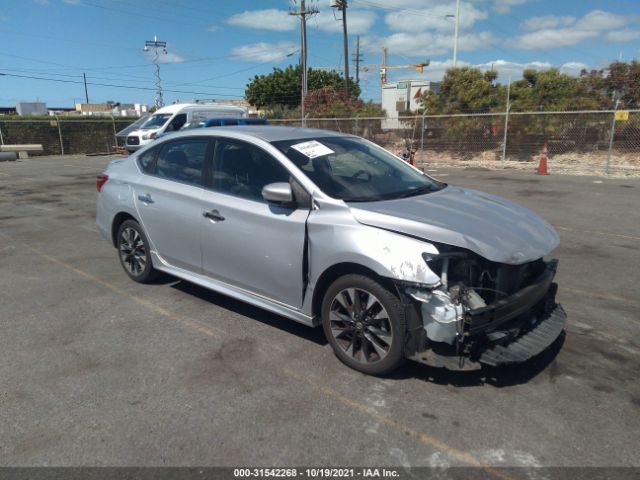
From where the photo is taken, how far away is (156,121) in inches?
795

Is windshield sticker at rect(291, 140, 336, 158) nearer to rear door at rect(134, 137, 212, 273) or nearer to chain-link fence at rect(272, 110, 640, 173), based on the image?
rear door at rect(134, 137, 212, 273)

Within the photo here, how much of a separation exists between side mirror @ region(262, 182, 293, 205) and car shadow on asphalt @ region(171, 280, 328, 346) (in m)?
1.16

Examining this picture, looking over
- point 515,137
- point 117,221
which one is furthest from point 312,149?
point 515,137

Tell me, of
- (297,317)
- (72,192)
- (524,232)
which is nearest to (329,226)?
(297,317)

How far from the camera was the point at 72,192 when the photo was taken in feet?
40.9

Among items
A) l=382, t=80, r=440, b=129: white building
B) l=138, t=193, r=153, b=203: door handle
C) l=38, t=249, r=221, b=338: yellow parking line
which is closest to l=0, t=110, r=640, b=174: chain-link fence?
l=382, t=80, r=440, b=129: white building

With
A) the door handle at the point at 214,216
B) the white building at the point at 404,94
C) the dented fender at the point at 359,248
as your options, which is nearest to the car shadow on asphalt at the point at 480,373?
the dented fender at the point at 359,248

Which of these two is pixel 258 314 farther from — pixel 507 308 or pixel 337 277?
pixel 507 308

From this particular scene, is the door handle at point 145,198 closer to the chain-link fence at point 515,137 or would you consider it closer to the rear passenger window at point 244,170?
the rear passenger window at point 244,170

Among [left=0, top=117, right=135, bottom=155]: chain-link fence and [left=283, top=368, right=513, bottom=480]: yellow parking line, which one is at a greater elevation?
[left=0, top=117, right=135, bottom=155]: chain-link fence

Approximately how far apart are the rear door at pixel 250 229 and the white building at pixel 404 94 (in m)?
22.4

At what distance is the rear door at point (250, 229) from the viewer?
366 cm

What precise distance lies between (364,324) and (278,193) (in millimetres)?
1111

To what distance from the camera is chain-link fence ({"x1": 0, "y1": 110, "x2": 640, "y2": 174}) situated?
17594mm
